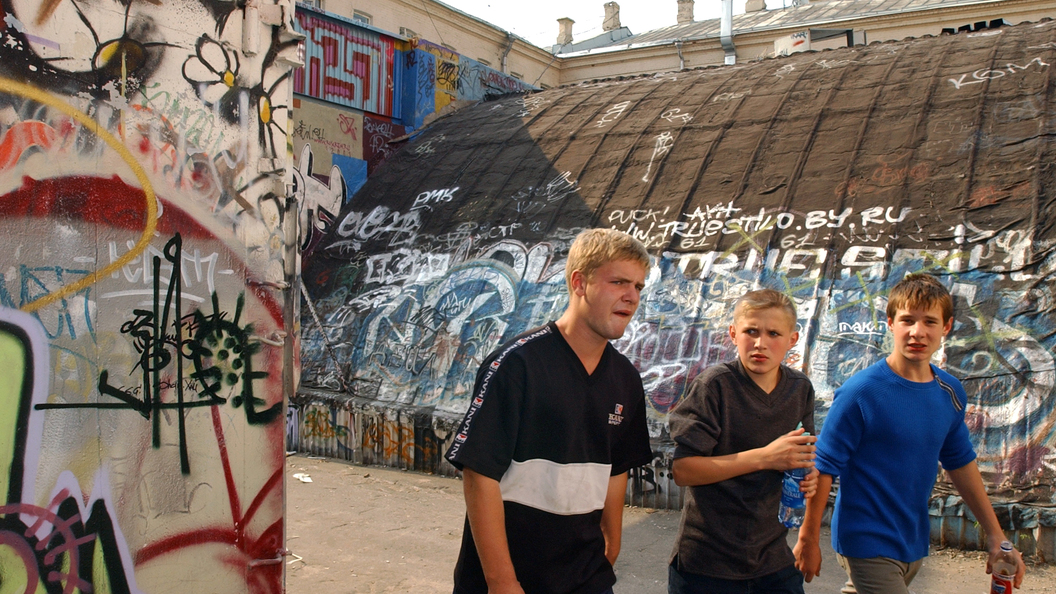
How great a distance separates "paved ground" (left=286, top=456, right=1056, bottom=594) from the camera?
5.10 meters

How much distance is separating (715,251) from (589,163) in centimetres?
298

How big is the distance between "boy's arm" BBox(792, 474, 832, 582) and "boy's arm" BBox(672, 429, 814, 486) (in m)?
0.22

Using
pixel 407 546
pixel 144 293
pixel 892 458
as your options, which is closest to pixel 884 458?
pixel 892 458

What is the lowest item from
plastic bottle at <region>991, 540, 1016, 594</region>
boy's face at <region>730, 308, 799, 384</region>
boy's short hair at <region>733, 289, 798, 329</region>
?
plastic bottle at <region>991, 540, 1016, 594</region>

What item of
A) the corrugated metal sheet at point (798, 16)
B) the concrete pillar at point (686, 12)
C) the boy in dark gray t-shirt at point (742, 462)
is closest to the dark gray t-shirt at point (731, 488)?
the boy in dark gray t-shirt at point (742, 462)

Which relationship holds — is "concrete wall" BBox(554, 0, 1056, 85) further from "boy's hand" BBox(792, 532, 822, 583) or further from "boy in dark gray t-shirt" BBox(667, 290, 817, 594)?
"boy's hand" BBox(792, 532, 822, 583)

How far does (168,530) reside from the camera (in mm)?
3201

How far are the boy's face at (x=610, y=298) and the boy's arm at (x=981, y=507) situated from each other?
1664mm

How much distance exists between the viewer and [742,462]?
2.78 meters

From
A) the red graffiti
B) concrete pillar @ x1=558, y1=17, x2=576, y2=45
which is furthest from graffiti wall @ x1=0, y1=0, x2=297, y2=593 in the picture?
concrete pillar @ x1=558, y1=17, x2=576, y2=45

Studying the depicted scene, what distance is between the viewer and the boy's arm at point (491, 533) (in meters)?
2.28

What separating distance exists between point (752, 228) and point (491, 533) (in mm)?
6608

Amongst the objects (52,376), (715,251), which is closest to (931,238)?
Result: (715,251)

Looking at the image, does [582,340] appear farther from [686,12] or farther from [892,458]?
[686,12]
